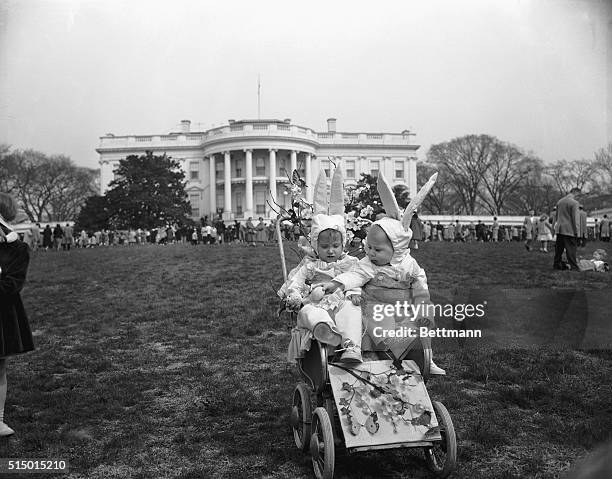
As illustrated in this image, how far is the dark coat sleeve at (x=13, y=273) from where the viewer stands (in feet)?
13.8

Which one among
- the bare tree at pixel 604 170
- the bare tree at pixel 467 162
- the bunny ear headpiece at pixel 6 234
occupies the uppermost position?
the bare tree at pixel 467 162

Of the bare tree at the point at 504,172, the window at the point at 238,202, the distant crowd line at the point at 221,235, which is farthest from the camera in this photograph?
the window at the point at 238,202

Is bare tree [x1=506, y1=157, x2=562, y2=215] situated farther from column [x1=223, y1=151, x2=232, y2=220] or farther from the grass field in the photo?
the grass field

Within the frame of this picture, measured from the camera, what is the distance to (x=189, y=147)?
211 ft

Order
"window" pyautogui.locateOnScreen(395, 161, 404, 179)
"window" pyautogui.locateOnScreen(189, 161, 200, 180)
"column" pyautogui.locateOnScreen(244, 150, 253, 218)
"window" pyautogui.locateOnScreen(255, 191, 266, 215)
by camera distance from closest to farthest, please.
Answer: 1. "column" pyautogui.locateOnScreen(244, 150, 253, 218)
2. "window" pyautogui.locateOnScreen(255, 191, 266, 215)
3. "window" pyautogui.locateOnScreen(189, 161, 200, 180)
4. "window" pyautogui.locateOnScreen(395, 161, 404, 179)

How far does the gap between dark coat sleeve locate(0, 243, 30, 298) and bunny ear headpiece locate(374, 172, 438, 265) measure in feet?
8.19

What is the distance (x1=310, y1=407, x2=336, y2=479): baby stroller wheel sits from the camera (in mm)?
3320

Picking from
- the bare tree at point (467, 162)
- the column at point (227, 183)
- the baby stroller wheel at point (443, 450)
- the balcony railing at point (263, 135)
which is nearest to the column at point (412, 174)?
the balcony railing at point (263, 135)

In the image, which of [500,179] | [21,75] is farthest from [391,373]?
[500,179]

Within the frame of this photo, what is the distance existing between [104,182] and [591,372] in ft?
197

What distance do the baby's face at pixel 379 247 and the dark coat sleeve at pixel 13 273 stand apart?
2.38 metres

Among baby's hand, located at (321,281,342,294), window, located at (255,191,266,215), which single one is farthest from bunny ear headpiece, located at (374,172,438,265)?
window, located at (255,191,266,215)

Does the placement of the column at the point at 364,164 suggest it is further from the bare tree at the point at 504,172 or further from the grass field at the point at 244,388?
the grass field at the point at 244,388

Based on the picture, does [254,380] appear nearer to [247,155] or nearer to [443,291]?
[443,291]
